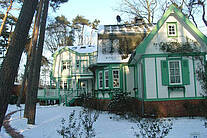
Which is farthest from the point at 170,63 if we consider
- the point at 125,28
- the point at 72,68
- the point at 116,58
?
the point at 72,68

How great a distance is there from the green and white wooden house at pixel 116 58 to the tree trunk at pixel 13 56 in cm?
943

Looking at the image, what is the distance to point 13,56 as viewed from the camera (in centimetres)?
477

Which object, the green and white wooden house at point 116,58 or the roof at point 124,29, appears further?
the roof at point 124,29

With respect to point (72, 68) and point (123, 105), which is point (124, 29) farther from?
point (72, 68)

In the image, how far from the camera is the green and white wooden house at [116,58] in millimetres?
14461

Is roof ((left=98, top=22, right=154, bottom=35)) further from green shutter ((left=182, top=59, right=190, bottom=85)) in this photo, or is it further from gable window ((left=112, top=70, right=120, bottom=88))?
green shutter ((left=182, top=59, right=190, bottom=85))

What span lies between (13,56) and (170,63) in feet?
30.4

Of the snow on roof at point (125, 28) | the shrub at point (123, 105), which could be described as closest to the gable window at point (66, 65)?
the snow on roof at point (125, 28)

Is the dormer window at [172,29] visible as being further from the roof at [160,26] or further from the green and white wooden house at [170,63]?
the roof at [160,26]

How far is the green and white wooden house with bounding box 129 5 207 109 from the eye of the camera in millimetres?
11133

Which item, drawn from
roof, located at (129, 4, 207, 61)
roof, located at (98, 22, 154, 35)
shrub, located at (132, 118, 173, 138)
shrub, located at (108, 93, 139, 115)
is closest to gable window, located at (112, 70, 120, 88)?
shrub, located at (108, 93, 139, 115)

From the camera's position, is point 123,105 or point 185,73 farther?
point 123,105

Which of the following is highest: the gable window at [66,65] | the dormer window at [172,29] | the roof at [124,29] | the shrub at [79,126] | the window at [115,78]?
the roof at [124,29]

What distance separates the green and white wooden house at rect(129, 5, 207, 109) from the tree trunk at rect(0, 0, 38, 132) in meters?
7.24
